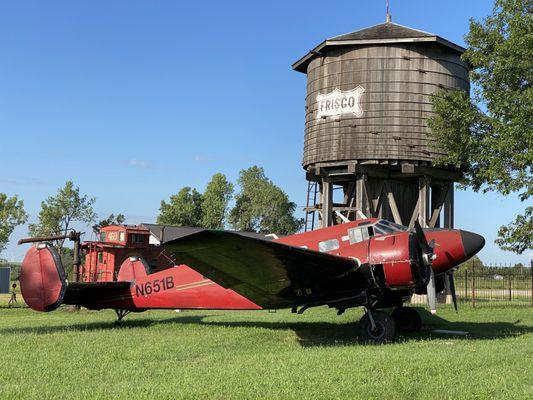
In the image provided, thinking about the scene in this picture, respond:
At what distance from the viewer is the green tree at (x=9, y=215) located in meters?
43.2

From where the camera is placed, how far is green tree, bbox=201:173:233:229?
6225 centimetres

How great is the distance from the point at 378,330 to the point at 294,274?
6.78ft

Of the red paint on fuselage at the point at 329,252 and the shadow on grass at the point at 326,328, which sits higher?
the red paint on fuselage at the point at 329,252

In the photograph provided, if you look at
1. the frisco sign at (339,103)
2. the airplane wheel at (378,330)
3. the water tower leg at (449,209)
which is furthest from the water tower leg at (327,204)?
the airplane wheel at (378,330)

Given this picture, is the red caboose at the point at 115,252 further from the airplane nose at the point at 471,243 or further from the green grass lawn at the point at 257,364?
the airplane nose at the point at 471,243

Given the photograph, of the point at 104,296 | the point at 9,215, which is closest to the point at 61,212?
the point at 9,215

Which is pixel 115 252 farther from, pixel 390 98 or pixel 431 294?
pixel 431 294

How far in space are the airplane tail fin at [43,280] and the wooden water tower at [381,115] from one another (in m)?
13.8

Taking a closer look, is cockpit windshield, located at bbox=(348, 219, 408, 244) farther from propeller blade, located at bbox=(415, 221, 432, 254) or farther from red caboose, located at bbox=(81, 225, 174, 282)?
red caboose, located at bbox=(81, 225, 174, 282)

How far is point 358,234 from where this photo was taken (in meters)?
11.9

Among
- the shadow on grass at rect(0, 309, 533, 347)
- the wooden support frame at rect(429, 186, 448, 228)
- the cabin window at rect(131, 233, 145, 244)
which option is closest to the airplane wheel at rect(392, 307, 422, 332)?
the shadow on grass at rect(0, 309, 533, 347)

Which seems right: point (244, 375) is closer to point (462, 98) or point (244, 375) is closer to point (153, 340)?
point (153, 340)

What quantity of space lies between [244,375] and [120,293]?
847cm

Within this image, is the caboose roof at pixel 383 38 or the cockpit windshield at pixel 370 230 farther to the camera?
the caboose roof at pixel 383 38
